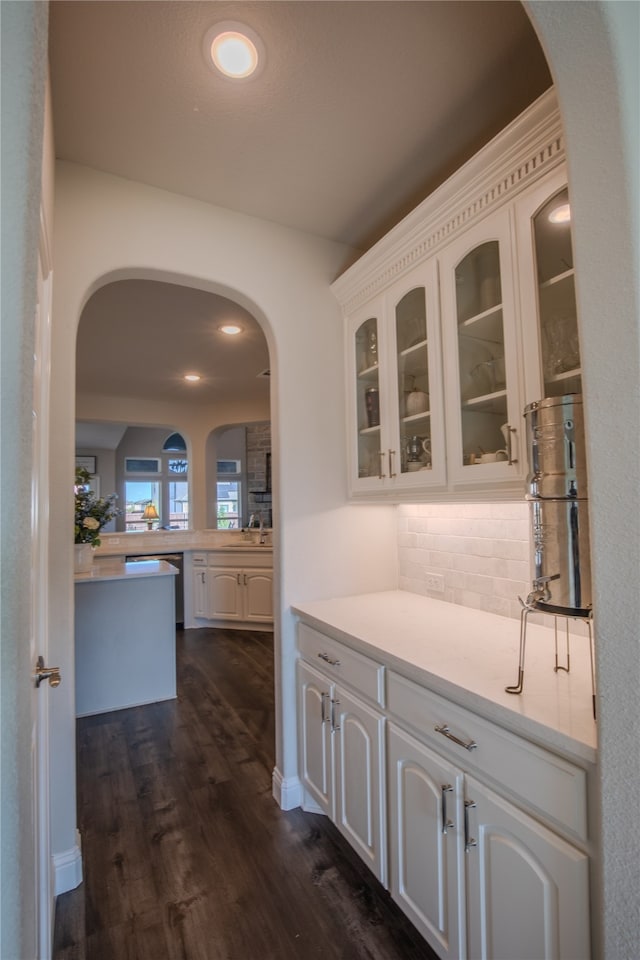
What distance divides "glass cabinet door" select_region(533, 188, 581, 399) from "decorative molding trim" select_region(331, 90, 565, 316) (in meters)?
0.14

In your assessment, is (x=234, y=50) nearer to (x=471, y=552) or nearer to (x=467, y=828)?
A: (x=471, y=552)

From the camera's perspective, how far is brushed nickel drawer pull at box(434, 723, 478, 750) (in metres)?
1.15

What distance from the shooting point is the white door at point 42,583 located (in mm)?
1181

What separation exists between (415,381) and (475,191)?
0.68 meters

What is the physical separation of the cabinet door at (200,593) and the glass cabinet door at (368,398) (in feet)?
11.7

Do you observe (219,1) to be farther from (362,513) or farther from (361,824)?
(361,824)

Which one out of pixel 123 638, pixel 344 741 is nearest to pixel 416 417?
pixel 344 741

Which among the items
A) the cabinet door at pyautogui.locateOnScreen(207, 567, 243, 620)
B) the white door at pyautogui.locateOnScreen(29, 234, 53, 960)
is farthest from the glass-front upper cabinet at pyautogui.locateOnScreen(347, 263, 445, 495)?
the cabinet door at pyautogui.locateOnScreen(207, 567, 243, 620)

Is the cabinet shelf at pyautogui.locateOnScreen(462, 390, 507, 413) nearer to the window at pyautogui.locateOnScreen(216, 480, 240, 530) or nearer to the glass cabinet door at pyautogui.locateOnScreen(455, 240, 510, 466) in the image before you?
the glass cabinet door at pyautogui.locateOnScreen(455, 240, 510, 466)

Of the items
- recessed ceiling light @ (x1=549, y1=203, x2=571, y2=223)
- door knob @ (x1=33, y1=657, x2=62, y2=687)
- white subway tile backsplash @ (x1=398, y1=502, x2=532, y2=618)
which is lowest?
door knob @ (x1=33, y1=657, x2=62, y2=687)

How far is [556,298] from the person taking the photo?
1.34m

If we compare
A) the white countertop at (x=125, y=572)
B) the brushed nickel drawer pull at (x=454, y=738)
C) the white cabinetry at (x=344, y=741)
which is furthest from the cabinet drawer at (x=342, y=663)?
the white countertop at (x=125, y=572)

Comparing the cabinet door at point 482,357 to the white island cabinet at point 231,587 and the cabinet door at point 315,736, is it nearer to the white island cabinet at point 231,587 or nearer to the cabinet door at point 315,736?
the cabinet door at point 315,736

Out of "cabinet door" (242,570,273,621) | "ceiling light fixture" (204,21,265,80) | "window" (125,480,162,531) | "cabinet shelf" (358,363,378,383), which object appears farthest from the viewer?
"window" (125,480,162,531)
